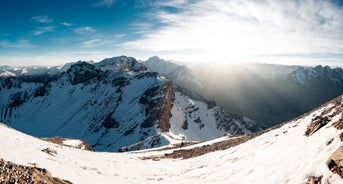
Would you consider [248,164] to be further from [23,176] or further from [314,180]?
[23,176]

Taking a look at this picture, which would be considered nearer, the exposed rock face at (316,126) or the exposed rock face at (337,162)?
the exposed rock face at (337,162)

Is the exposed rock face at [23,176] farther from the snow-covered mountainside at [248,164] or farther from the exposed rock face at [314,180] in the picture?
the exposed rock face at [314,180]

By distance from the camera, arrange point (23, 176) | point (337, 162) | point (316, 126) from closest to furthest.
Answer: point (337, 162), point (23, 176), point (316, 126)

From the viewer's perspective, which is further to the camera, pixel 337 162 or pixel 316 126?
pixel 316 126

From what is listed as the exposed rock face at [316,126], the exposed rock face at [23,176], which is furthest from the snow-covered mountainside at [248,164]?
the exposed rock face at [23,176]

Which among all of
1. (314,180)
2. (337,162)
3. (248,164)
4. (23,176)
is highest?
(337,162)

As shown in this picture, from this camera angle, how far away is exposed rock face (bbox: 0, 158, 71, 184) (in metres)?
15.0

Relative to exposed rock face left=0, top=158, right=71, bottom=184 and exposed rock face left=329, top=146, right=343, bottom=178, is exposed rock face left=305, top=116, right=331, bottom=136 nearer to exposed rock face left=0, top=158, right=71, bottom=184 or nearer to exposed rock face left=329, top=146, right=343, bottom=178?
exposed rock face left=329, top=146, right=343, bottom=178

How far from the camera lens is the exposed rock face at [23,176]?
15008mm

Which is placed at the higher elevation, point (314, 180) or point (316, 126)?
point (316, 126)

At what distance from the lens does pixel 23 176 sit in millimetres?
15977

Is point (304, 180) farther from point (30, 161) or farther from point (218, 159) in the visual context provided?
point (30, 161)

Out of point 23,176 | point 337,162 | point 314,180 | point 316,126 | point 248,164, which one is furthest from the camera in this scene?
point 248,164

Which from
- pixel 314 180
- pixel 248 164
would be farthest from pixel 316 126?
pixel 314 180
